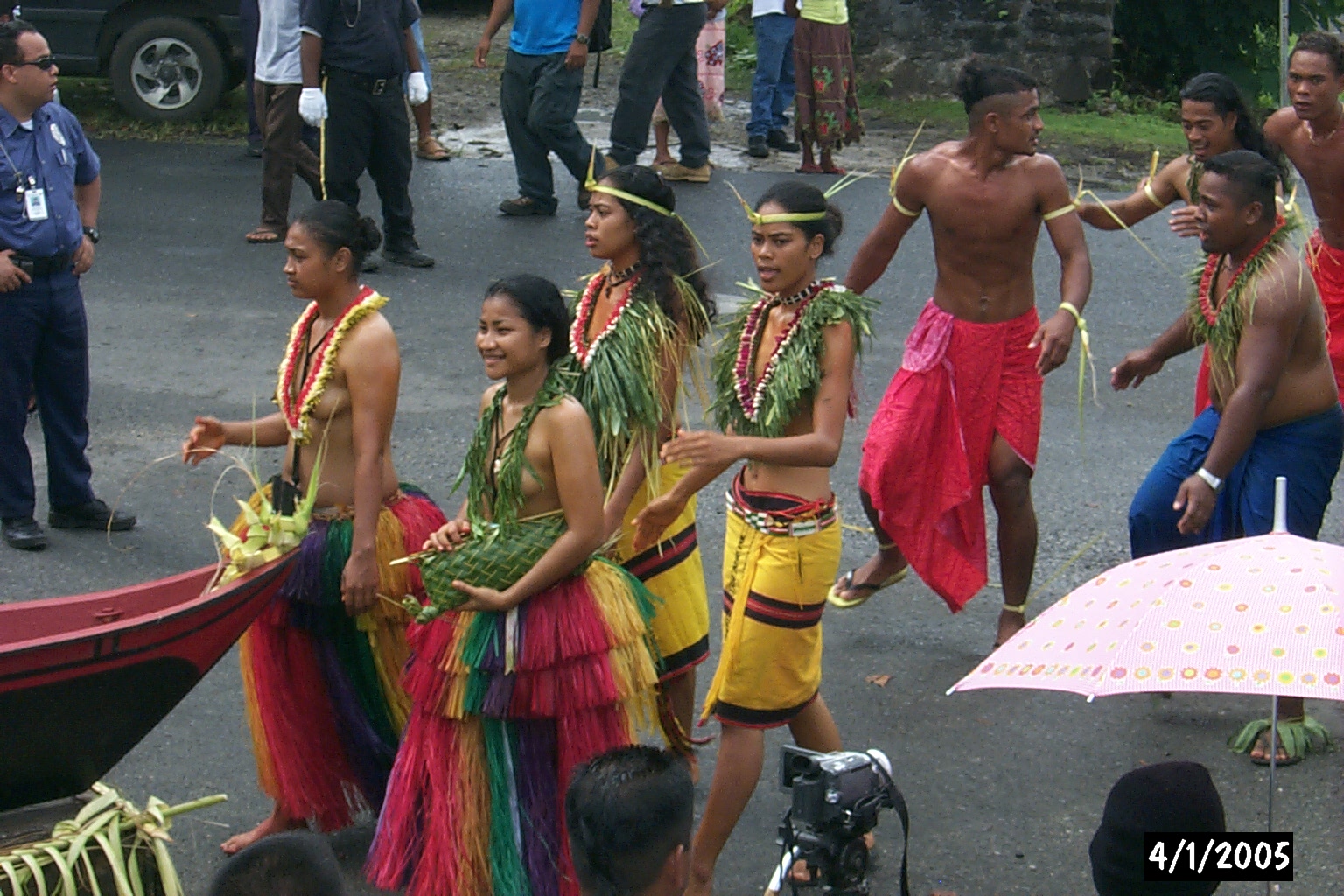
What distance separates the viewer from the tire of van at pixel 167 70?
1153 cm

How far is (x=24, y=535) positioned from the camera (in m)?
6.17

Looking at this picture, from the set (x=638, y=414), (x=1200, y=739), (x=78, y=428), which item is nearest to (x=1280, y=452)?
(x=1200, y=739)

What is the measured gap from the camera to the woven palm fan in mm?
3840

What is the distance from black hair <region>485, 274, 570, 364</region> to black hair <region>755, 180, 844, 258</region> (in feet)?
2.18

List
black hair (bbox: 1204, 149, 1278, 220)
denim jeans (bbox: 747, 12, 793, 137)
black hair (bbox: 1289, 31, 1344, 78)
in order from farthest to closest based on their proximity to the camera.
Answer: denim jeans (bbox: 747, 12, 793, 137) < black hair (bbox: 1289, 31, 1344, 78) < black hair (bbox: 1204, 149, 1278, 220)

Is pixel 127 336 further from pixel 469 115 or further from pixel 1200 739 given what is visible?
pixel 1200 739

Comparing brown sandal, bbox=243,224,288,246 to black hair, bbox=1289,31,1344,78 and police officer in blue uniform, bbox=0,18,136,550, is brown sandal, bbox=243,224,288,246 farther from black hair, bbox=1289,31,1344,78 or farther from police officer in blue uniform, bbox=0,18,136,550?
black hair, bbox=1289,31,1344,78

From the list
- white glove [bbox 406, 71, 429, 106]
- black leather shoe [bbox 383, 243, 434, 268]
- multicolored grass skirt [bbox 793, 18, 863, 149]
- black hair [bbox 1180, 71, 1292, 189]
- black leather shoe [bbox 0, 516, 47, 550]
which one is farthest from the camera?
multicolored grass skirt [bbox 793, 18, 863, 149]

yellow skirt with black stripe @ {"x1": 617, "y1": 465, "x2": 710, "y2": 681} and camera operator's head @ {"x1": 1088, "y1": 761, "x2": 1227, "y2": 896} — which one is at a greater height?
camera operator's head @ {"x1": 1088, "y1": 761, "x2": 1227, "y2": 896}

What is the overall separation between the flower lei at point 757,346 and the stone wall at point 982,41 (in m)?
9.29

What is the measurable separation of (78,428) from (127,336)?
2.20 m

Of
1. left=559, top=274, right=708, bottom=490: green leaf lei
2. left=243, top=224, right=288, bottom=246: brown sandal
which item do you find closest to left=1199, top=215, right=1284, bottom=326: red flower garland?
left=559, top=274, right=708, bottom=490: green leaf lei

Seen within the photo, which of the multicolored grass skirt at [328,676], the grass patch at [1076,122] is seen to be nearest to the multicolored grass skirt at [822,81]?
the grass patch at [1076,122]

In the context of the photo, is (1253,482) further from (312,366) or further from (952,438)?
(312,366)
